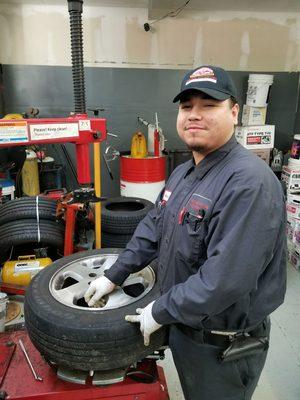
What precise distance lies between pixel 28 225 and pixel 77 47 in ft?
4.59

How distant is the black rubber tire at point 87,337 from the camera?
118 cm

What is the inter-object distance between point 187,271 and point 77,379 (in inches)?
25.1

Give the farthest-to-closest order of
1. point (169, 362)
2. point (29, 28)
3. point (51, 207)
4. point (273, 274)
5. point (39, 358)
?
point (29, 28) < point (51, 207) < point (169, 362) < point (39, 358) < point (273, 274)

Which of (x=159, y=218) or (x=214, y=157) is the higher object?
(x=214, y=157)

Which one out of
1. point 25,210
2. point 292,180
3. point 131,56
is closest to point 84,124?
point 25,210

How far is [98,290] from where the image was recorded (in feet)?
4.76

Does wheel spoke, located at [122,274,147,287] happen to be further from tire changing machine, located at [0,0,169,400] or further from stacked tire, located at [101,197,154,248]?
stacked tire, located at [101,197,154,248]

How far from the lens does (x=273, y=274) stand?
1079 mm

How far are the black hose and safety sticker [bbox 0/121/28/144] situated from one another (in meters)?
0.48

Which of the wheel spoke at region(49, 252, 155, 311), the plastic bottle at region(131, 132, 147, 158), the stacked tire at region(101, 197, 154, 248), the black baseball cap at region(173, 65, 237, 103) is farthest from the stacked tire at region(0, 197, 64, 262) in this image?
the black baseball cap at region(173, 65, 237, 103)

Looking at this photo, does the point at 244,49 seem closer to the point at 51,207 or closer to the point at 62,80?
the point at 62,80

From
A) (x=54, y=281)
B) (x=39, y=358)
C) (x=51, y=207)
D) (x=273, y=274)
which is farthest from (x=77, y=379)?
(x=51, y=207)

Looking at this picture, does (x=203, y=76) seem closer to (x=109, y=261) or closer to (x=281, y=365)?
(x=109, y=261)

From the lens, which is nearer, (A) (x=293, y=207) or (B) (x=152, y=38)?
(A) (x=293, y=207)
